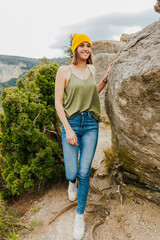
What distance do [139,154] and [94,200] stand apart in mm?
1368

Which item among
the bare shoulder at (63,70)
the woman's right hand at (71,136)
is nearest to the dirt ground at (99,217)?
the woman's right hand at (71,136)

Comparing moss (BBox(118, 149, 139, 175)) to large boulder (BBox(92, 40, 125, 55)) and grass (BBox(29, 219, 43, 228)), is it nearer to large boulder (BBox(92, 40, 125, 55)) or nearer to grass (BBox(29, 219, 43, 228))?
grass (BBox(29, 219, 43, 228))

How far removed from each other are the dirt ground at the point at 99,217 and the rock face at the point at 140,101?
45cm

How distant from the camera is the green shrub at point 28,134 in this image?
149 inches

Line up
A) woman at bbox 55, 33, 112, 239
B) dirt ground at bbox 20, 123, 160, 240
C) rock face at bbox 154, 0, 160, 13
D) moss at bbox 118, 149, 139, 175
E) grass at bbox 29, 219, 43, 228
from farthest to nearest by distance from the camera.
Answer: grass at bbox 29, 219, 43, 228 → moss at bbox 118, 149, 139, 175 → dirt ground at bbox 20, 123, 160, 240 → woman at bbox 55, 33, 112, 239 → rock face at bbox 154, 0, 160, 13

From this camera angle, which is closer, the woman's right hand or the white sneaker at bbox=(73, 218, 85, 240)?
the woman's right hand

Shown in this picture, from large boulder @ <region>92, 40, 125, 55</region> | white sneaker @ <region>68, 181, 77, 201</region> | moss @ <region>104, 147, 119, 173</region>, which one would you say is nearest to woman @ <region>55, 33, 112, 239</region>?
white sneaker @ <region>68, 181, 77, 201</region>

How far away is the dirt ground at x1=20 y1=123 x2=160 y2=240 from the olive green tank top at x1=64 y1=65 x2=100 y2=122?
1782mm

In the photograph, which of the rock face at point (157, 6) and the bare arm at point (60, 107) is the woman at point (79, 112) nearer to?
the bare arm at point (60, 107)

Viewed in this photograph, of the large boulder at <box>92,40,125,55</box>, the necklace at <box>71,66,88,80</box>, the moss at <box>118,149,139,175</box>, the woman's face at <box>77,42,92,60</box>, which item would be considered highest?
the large boulder at <box>92,40,125,55</box>

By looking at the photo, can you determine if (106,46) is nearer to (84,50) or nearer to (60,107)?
(84,50)

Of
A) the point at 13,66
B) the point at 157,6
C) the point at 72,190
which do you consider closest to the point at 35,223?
the point at 72,190

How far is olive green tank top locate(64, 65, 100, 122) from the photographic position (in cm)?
267

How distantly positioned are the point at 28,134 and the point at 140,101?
232cm
